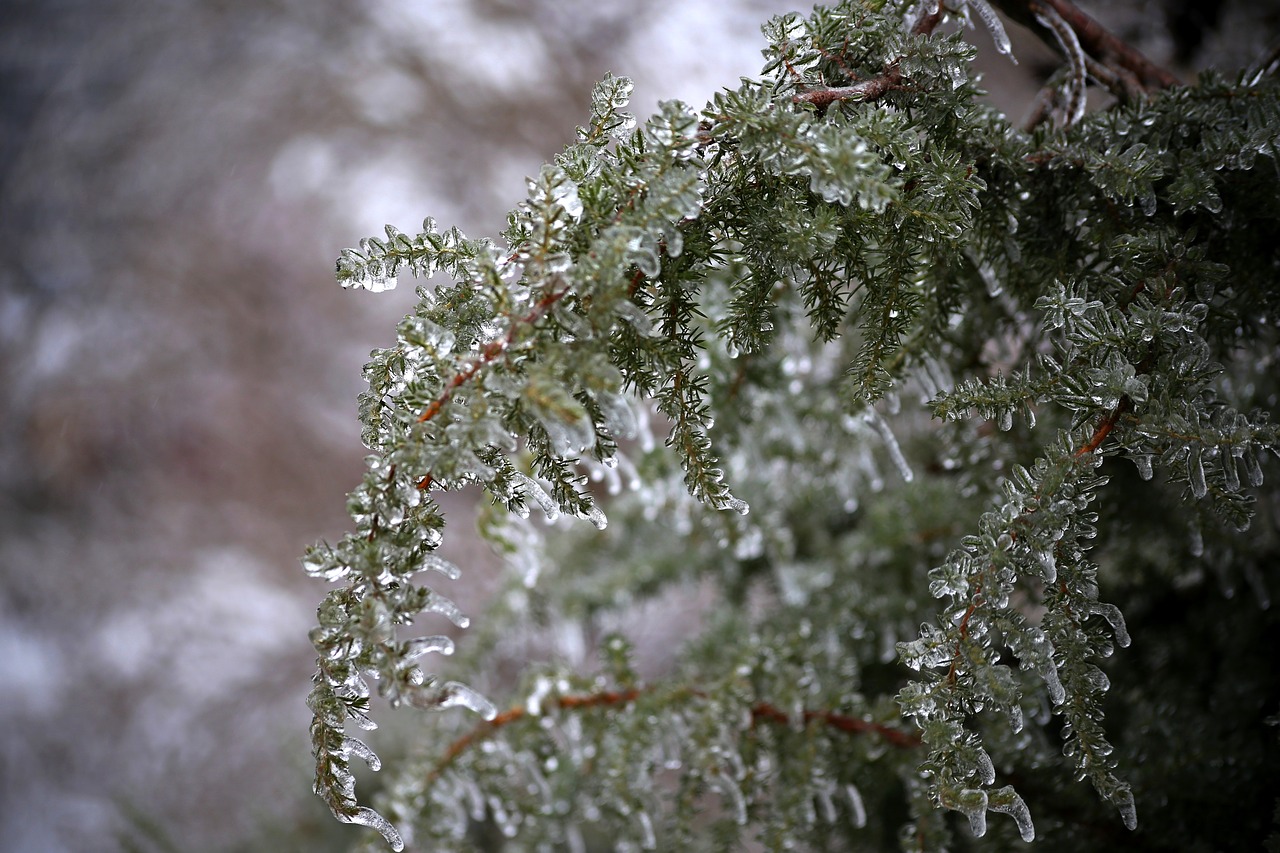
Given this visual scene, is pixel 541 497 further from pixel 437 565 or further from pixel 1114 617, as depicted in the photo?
pixel 1114 617

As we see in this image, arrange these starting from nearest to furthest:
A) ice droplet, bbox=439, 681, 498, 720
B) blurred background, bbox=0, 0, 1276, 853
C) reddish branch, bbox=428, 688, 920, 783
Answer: ice droplet, bbox=439, 681, 498, 720, reddish branch, bbox=428, 688, 920, 783, blurred background, bbox=0, 0, 1276, 853

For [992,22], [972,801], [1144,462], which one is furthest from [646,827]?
[992,22]

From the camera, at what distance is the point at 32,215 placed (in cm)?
270

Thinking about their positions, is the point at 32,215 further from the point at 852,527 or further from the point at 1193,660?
the point at 1193,660

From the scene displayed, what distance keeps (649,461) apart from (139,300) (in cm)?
267

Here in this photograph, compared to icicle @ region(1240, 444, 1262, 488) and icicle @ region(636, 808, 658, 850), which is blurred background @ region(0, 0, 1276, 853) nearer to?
icicle @ region(636, 808, 658, 850)

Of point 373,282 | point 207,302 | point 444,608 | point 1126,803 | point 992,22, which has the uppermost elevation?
point 207,302

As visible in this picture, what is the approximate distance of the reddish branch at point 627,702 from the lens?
75 cm

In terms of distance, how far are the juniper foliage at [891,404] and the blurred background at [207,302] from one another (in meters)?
1.64

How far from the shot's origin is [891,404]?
739 mm

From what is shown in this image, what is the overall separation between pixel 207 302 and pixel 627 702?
275 cm

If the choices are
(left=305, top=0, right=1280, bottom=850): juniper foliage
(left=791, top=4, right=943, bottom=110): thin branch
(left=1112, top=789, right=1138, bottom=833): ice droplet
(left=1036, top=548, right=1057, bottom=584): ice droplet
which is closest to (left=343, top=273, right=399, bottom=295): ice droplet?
(left=305, top=0, right=1280, bottom=850): juniper foliage

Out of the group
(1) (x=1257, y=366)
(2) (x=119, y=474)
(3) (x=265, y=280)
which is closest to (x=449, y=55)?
(3) (x=265, y=280)

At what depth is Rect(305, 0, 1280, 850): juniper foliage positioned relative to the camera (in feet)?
1.31
